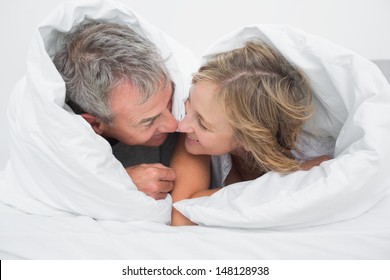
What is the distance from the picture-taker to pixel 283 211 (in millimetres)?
851

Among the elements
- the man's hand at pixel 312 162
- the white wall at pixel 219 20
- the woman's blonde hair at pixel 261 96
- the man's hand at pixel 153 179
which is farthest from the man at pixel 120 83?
the white wall at pixel 219 20

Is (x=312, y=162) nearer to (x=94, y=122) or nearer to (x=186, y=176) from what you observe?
(x=186, y=176)

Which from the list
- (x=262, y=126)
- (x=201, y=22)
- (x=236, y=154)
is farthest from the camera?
(x=201, y=22)

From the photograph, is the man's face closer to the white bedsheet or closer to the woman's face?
the woman's face

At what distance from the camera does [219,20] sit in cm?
149

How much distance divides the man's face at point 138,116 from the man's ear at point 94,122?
1 centimetres

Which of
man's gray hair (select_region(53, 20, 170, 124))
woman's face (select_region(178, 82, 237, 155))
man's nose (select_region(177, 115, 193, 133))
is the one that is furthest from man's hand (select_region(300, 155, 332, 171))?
man's gray hair (select_region(53, 20, 170, 124))

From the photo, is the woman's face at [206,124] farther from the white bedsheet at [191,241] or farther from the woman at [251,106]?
the white bedsheet at [191,241]

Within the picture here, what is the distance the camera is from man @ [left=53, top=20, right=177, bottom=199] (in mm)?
951

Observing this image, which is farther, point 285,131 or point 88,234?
point 285,131

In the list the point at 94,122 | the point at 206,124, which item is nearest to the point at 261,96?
the point at 206,124

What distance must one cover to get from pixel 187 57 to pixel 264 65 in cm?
26
